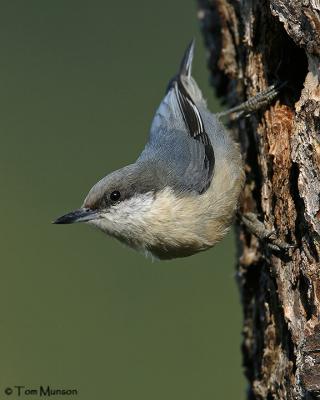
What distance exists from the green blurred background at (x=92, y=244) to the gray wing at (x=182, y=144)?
25.9 inches

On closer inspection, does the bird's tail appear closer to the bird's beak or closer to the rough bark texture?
the rough bark texture

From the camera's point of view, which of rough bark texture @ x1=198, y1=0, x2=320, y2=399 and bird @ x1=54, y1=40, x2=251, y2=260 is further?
bird @ x1=54, y1=40, x2=251, y2=260

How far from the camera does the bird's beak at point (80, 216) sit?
12.6ft

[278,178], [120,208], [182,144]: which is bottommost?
[278,178]

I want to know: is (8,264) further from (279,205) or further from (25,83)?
(279,205)

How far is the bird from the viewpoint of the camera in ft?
12.5

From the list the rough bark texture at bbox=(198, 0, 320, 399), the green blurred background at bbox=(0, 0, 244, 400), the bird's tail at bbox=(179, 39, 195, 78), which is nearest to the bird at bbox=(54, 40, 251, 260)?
the rough bark texture at bbox=(198, 0, 320, 399)

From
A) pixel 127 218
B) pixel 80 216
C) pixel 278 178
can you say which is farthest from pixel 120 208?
pixel 278 178

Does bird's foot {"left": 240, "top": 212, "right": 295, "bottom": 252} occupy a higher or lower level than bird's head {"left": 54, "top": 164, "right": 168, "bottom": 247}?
lower

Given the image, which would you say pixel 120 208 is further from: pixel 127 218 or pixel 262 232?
pixel 262 232

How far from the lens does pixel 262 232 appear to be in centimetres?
352

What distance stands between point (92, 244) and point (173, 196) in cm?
230

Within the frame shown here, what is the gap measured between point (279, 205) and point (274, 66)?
74 cm

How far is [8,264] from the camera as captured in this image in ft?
19.1
